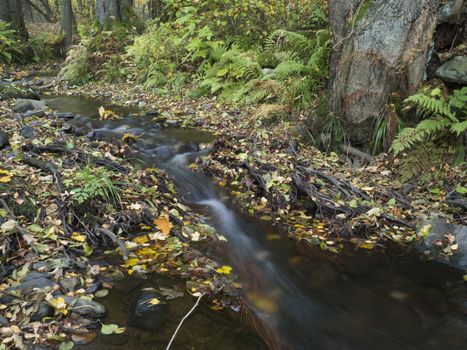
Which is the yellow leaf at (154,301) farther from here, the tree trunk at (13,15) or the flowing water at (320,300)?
the tree trunk at (13,15)

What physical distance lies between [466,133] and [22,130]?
248 inches

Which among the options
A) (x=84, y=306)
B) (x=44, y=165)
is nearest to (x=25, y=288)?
(x=84, y=306)

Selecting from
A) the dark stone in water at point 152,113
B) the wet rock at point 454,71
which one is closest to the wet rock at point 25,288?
the wet rock at point 454,71

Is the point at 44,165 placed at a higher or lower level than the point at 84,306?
higher

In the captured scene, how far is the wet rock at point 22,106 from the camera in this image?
7790mm

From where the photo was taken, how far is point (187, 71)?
429 inches

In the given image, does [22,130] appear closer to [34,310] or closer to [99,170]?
[99,170]

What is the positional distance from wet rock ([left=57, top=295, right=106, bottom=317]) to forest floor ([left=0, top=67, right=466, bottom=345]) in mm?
15

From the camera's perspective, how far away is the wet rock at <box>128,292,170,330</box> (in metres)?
3.04

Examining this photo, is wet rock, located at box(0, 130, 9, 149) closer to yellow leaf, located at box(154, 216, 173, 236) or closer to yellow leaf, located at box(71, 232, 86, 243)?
yellow leaf, located at box(71, 232, 86, 243)

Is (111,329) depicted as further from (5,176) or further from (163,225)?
(5,176)

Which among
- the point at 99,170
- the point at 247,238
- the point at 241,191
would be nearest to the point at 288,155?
the point at 241,191

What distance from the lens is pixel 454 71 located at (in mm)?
5625

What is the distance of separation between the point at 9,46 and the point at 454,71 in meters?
15.5
